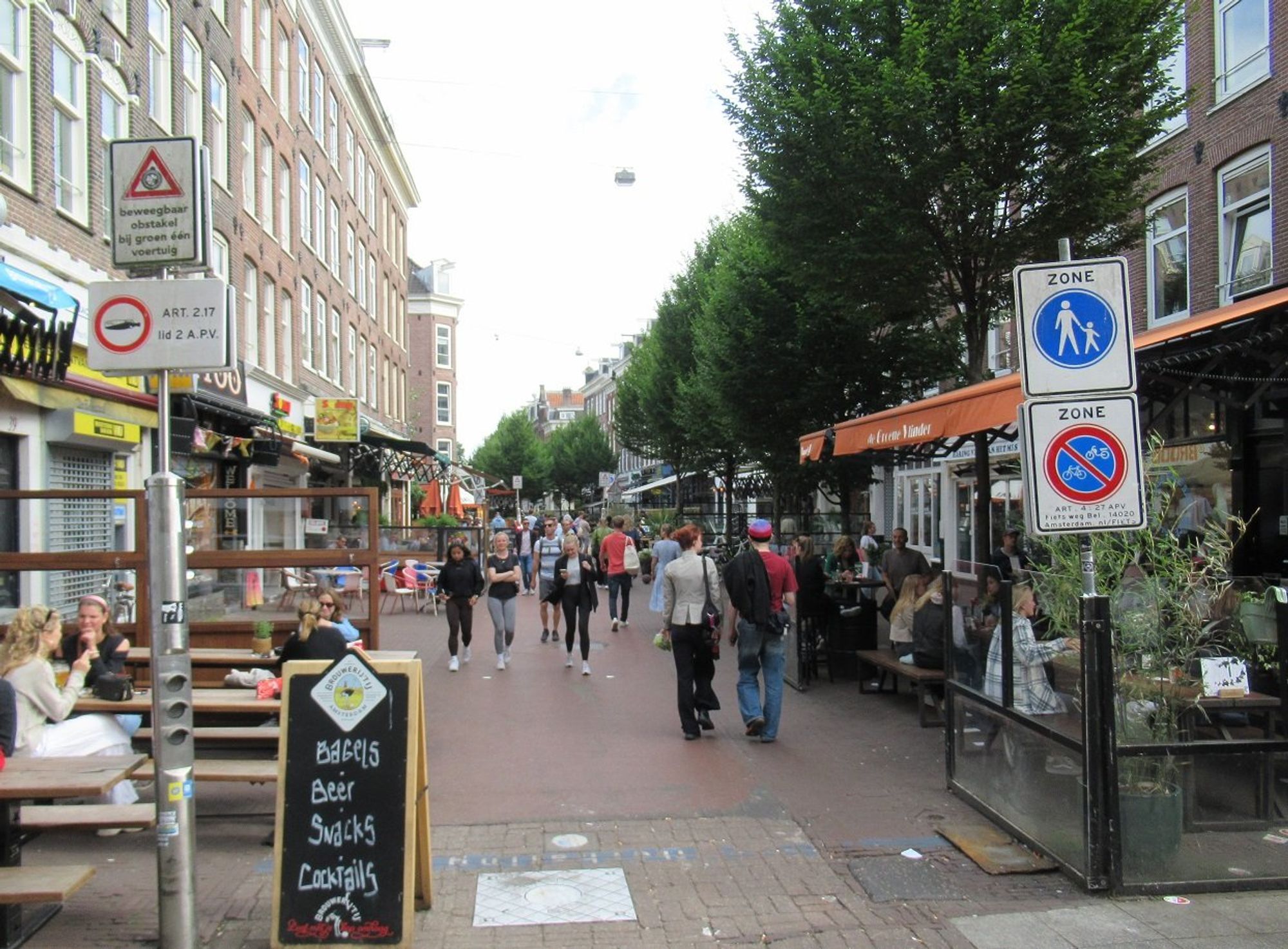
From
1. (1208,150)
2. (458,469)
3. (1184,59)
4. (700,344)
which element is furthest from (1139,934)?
(458,469)

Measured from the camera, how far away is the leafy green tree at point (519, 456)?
7588cm

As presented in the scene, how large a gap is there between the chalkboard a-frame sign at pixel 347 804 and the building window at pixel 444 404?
196 feet

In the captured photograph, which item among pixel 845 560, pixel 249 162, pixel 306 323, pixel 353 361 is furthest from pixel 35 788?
pixel 353 361

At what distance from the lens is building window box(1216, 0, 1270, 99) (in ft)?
45.8

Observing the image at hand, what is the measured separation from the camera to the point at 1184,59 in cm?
1578

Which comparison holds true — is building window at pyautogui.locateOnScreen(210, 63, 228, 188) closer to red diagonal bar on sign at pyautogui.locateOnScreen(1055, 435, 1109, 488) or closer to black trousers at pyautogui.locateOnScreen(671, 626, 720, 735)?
black trousers at pyautogui.locateOnScreen(671, 626, 720, 735)

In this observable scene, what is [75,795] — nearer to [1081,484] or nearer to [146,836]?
[146,836]

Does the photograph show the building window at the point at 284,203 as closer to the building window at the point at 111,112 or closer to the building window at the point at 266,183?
the building window at the point at 266,183

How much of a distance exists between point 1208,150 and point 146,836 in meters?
15.6

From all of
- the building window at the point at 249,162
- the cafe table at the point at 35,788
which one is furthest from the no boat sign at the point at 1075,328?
the building window at the point at 249,162

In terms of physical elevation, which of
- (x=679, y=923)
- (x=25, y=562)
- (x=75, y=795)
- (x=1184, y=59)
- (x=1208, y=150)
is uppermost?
(x=1184, y=59)

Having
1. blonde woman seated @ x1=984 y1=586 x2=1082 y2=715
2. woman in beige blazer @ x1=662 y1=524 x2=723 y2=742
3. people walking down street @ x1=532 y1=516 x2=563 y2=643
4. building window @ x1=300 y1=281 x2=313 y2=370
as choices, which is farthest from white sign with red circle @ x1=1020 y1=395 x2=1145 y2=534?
building window @ x1=300 y1=281 x2=313 y2=370

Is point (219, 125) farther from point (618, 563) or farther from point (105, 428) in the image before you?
point (618, 563)

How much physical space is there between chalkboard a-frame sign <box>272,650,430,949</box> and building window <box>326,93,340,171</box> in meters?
27.9
